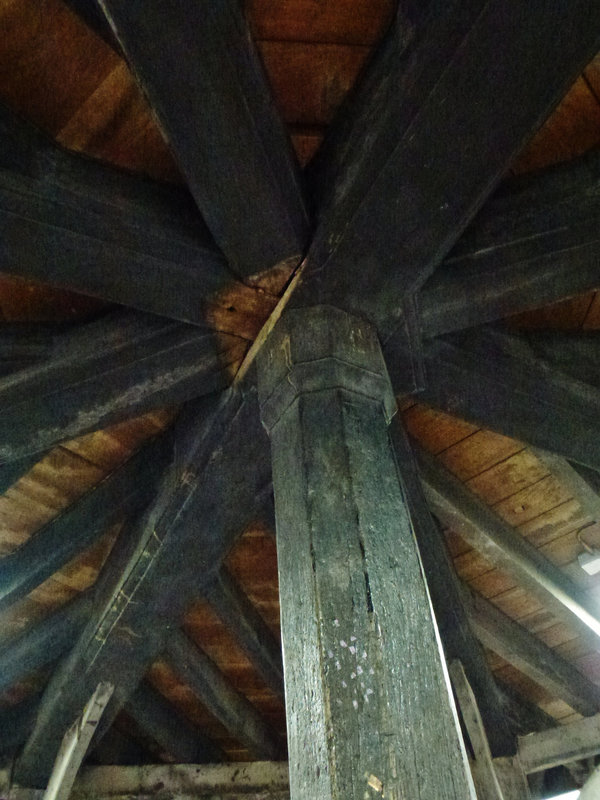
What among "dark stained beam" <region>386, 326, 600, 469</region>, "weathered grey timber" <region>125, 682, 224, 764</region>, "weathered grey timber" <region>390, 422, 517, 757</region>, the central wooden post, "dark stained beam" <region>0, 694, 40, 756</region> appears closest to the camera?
the central wooden post

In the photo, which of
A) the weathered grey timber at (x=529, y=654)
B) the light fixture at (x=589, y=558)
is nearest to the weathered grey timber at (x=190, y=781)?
the weathered grey timber at (x=529, y=654)

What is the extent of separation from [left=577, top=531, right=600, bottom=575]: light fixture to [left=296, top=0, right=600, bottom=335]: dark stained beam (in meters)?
2.14

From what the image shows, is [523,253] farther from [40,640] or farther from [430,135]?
[40,640]

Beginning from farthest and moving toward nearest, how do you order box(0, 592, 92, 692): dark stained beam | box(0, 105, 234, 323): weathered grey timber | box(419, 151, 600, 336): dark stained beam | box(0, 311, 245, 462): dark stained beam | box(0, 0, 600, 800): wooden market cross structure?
box(0, 592, 92, 692): dark stained beam, box(0, 311, 245, 462): dark stained beam, box(419, 151, 600, 336): dark stained beam, box(0, 105, 234, 323): weathered grey timber, box(0, 0, 600, 800): wooden market cross structure

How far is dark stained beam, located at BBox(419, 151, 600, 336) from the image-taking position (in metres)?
1.88

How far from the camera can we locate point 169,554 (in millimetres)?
2764

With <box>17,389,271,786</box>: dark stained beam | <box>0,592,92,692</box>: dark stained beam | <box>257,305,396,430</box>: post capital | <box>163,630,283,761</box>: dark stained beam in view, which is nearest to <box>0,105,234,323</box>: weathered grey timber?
<box>257,305,396,430</box>: post capital

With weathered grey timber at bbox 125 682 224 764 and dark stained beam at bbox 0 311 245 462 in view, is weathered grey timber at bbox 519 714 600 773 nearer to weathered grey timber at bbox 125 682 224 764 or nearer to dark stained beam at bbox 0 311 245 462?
weathered grey timber at bbox 125 682 224 764

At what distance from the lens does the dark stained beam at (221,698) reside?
168 inches

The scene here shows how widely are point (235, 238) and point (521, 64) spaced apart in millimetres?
779

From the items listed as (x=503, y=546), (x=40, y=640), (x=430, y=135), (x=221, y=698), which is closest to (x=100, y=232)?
(x=430, y=135)

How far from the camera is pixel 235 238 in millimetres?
1776

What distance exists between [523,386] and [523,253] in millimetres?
536

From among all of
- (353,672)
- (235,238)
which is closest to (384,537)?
(353,672)
